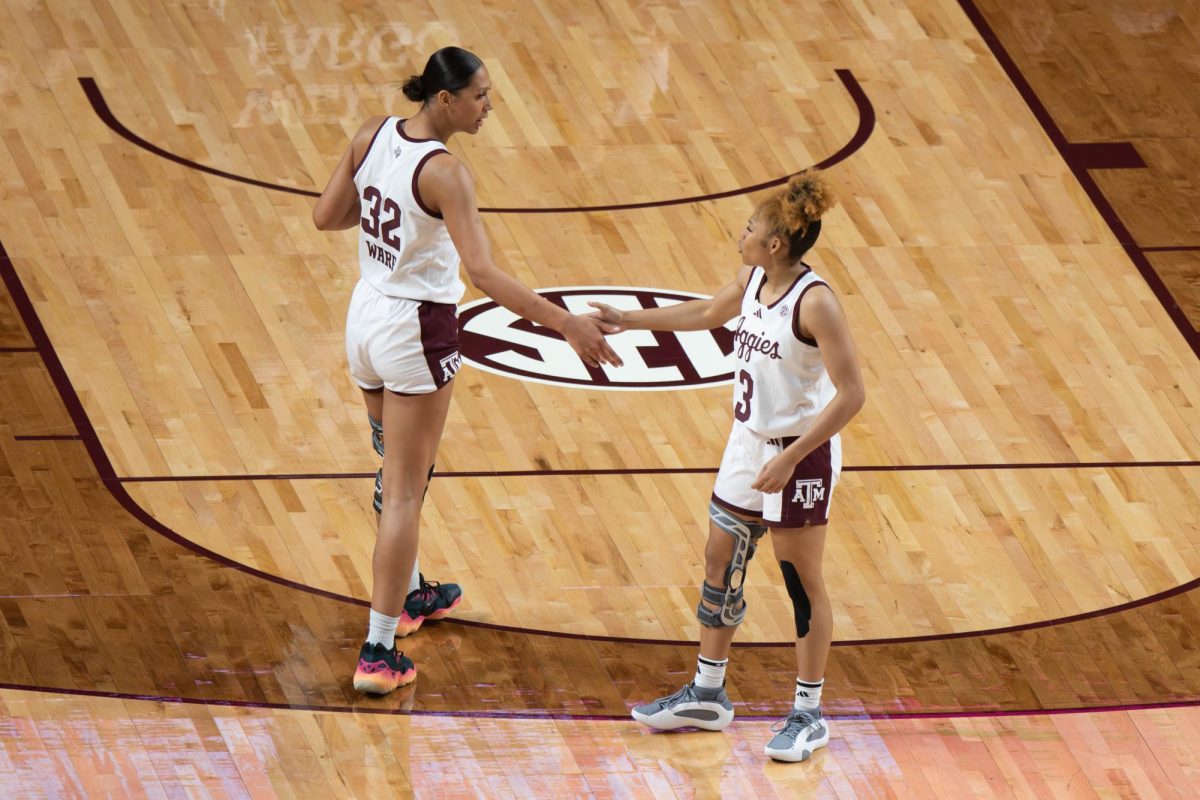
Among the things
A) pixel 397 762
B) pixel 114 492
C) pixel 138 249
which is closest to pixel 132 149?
pixel 138 249

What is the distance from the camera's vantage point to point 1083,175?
9.25 m

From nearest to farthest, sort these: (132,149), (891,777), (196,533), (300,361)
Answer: (891,777) → (196,533) → (300,361) → (132,149)

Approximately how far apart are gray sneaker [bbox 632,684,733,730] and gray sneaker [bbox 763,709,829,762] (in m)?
0.16

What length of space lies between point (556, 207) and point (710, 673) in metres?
3.50

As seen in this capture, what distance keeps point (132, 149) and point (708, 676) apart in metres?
4.39

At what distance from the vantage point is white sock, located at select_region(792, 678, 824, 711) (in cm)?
576

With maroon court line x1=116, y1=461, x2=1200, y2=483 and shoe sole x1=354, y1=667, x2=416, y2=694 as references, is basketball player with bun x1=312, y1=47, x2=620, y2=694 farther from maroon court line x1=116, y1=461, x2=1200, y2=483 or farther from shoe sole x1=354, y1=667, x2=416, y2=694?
maroon court line x1=116, y1=461, x2=1200, y2=483

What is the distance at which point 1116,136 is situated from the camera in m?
9.62

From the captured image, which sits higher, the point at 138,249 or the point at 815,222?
the point at 815,222

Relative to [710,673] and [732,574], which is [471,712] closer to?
[710,673]

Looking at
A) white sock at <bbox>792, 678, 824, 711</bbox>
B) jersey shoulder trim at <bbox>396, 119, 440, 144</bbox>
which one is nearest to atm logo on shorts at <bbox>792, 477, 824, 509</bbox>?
white sock at <bbox>792, 678, 824, 711</bbox>

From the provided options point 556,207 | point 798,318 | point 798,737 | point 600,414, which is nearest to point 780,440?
point 798,318

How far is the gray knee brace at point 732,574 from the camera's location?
18.5 feet

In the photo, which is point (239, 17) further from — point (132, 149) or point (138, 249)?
point (138, 249)
